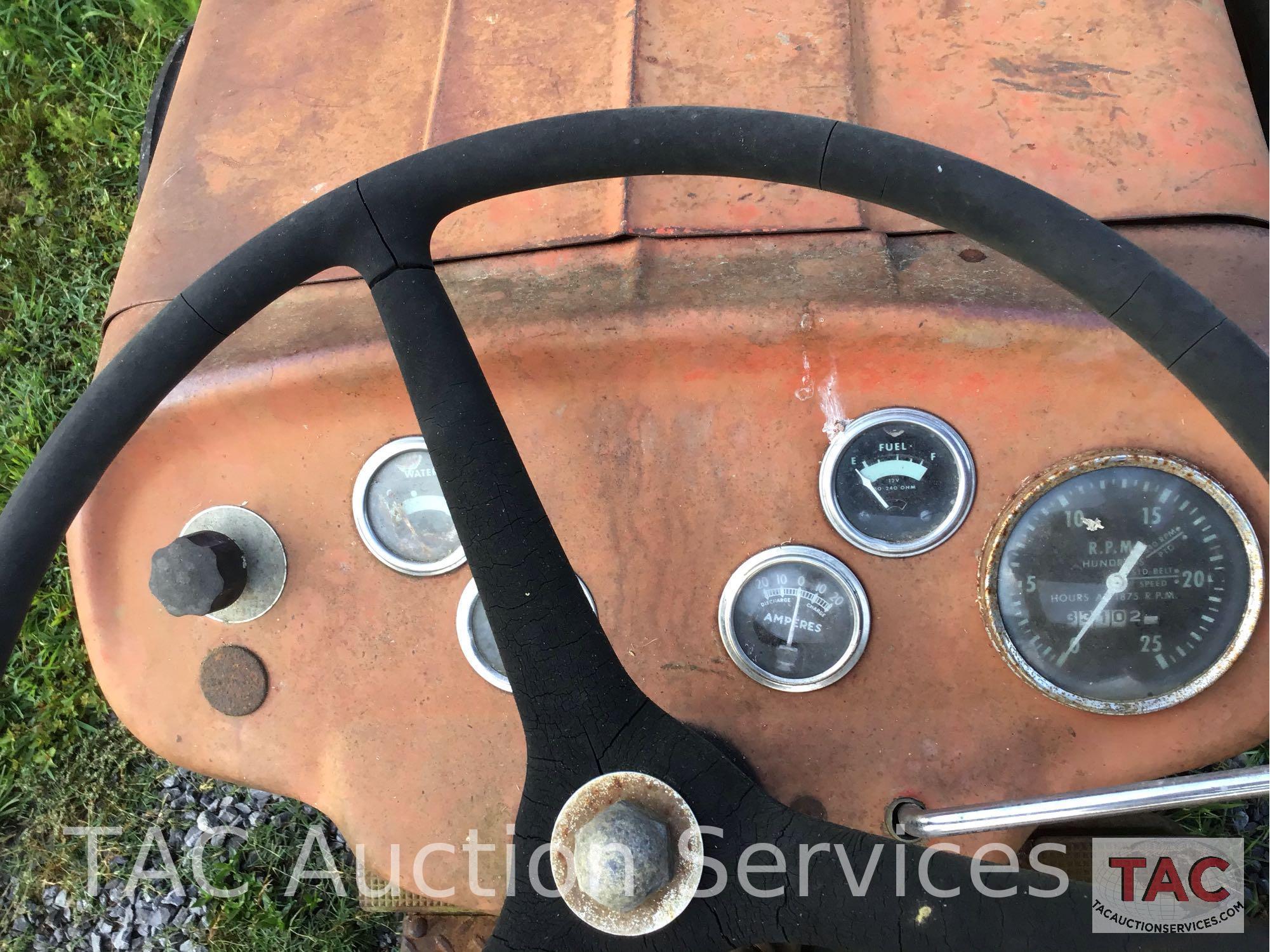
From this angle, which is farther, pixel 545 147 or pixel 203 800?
pixel 203 800

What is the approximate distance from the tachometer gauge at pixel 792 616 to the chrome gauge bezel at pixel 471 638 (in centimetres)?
19

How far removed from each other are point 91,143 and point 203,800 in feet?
6.93

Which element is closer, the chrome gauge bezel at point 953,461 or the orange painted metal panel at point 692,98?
the chrome gauge bezel at point 953,461

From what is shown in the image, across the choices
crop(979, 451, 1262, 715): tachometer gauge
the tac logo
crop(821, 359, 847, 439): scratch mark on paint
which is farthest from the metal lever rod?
crop(821, 359, 847, 439): scratch mark on paint

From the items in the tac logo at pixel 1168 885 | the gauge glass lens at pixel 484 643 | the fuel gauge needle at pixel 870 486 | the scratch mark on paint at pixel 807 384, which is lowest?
the tac logo at pixel 1168 885

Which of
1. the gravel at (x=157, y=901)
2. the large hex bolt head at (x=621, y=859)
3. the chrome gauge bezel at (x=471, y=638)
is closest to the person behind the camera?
the large hex bolt head at (x=621, y=859)

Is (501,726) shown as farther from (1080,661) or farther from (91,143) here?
(91,143)

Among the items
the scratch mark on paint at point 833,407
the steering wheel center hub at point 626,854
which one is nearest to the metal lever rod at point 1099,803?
the steering wheel center hub at point 626,854

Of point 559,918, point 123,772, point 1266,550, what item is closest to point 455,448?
point 559,918

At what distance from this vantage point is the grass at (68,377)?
245cm

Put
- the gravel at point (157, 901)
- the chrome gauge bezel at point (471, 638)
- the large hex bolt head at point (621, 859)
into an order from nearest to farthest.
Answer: the large hex bolt head at point (621, 859) < the chrome gauge bezel at point (471, 638) < the gravel at point (157, 901)

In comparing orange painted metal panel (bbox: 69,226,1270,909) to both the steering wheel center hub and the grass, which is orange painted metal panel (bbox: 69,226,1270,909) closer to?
the steering wheel center hub

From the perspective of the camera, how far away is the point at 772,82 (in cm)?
159

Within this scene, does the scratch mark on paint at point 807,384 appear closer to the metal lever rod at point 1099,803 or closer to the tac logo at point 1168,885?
the metal lever rod at point 1099,803
